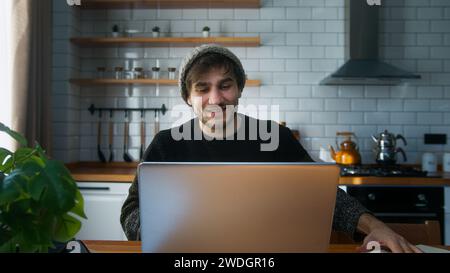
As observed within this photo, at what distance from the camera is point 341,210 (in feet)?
4.36

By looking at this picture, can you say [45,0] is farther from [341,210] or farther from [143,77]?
[341,210]

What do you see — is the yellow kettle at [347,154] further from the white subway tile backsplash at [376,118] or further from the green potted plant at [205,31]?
the green potted plant at [205,31]

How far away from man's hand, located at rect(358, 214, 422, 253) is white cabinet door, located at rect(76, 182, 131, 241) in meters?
1.79

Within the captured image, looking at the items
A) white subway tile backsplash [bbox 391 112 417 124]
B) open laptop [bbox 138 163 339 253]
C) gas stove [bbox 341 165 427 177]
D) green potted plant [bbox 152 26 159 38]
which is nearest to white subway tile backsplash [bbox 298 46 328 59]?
white subway tile backsplash [bbox 391 112 417 124]

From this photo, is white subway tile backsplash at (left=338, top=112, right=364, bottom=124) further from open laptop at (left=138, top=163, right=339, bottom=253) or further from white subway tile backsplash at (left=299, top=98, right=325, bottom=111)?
open laptop at (left=138, top=163, right=339, bottom=253)

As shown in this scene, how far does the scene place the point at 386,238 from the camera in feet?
3.62

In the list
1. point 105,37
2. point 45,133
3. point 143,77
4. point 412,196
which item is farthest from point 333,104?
point 45,133

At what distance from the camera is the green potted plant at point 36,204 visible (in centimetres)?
56

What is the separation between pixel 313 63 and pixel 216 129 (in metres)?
1.60

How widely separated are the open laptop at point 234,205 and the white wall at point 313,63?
2.55 m

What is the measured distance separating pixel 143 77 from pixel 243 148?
1623 mm

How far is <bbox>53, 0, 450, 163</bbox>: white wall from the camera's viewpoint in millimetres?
3295

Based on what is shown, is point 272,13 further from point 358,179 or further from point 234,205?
point 234,205

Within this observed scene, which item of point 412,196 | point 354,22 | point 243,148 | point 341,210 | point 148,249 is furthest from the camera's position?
point 354,22
